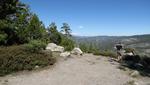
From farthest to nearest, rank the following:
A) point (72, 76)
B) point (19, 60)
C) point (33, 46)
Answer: point (33, 46) → point (19, 60) → point (72, 76)

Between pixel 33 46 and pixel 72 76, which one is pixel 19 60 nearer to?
pixel 33 46

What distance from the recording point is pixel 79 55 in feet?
82.1

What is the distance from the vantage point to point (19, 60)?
17531mm

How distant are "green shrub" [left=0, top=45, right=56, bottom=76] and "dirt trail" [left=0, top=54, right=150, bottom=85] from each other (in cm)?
77

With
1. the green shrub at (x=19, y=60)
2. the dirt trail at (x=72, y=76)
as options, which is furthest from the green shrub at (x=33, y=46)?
the dirt trail at (x=72, y=76)

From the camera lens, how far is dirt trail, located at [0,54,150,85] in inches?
570

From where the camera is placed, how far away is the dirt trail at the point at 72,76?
14.5m

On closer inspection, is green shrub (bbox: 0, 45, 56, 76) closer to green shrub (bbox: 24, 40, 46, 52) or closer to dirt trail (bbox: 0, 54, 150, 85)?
green shrub (bbox: 24, 40, 46, 52)

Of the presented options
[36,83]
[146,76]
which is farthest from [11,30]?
[146,76]

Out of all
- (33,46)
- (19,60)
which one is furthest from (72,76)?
(33,46)

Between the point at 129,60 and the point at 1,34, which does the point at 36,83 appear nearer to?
the point at 1,34

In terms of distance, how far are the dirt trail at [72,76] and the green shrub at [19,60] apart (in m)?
0.77

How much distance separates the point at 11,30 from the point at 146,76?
15041 mm

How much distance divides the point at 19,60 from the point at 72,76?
4.71 meters
